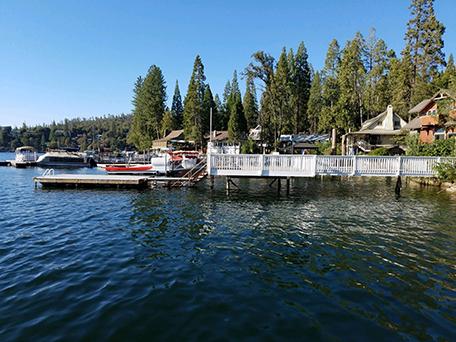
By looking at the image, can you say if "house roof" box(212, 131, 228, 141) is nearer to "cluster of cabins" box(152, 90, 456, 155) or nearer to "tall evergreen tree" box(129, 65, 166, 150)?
"cluster of cabins" box(152, 90, 456, 155)

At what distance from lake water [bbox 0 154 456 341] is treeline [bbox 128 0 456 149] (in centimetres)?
2038

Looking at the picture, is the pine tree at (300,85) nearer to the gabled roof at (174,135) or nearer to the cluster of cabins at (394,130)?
the cluster of cabins at (394,130)

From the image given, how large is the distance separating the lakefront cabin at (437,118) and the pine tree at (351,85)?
7.84 metres

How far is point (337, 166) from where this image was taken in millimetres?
18234

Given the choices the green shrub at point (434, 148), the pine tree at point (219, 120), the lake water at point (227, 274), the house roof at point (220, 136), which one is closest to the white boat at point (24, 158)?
the house roof at point (220, 136)

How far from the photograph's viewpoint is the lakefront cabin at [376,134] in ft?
120

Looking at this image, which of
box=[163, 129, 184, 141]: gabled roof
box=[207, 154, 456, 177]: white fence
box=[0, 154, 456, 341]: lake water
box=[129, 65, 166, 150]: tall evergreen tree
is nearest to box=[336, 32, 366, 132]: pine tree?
box=[207, 154, 456, 177]: white fence

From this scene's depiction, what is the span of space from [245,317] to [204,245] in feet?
13.6

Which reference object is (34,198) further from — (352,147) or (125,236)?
(352,147)

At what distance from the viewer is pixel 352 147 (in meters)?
36.2

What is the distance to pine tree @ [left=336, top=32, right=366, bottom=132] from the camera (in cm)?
3894

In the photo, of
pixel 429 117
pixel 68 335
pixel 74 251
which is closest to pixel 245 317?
pixel 68 335

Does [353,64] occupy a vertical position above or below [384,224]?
above

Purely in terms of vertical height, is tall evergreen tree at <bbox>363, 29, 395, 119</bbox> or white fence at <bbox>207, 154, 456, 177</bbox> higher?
tall evergreen tree at <bbox>363, 29, 395, 119</bbox>
